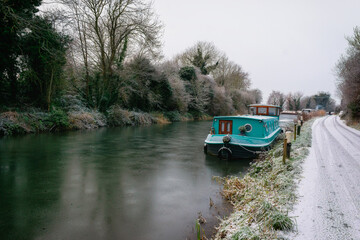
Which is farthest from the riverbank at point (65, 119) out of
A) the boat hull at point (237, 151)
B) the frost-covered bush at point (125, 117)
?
the boat hull at point (237, 151)

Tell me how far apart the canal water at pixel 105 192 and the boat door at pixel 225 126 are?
1.40m

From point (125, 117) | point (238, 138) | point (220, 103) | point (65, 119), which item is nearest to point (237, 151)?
point (238, 138)

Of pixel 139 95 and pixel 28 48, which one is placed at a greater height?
pixel 28 48

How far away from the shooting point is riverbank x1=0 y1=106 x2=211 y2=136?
13242 mm

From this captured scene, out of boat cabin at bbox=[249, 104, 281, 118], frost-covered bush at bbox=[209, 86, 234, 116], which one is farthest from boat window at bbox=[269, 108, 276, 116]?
frost-covered bush at bbox=[209, 86, 234, 116]

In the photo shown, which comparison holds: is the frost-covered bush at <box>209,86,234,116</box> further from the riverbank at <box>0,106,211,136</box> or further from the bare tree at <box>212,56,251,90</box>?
the riverbank at <box>0,106,211,136</box>

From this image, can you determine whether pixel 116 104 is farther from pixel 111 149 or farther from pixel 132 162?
pixel 132 162

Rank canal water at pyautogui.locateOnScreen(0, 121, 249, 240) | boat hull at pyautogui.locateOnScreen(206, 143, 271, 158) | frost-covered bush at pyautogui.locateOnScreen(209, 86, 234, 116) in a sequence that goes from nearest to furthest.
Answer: canal water at pyautogui.locateOnScreen(0, 121, 249, 240), boat hull at pyautogui.locateOnScreen(206, 143, 271, 158), frost-covered bush at pyautogui.locateOnScreen(209, 86, 234, 116)

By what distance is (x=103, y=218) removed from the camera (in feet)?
14.0

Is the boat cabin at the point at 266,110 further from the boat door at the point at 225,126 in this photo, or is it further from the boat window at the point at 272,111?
the boat door at the point at 225,126

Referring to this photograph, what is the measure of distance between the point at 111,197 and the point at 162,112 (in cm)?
2251

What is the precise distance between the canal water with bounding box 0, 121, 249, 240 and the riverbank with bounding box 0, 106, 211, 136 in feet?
10.9

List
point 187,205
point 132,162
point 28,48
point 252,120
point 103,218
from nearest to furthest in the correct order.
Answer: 1. point 103,218
2. point 187,205
3. point 132,162
4. point 252,120
5. point 28,48

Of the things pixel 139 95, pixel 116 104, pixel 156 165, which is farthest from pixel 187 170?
pixel 139 95
